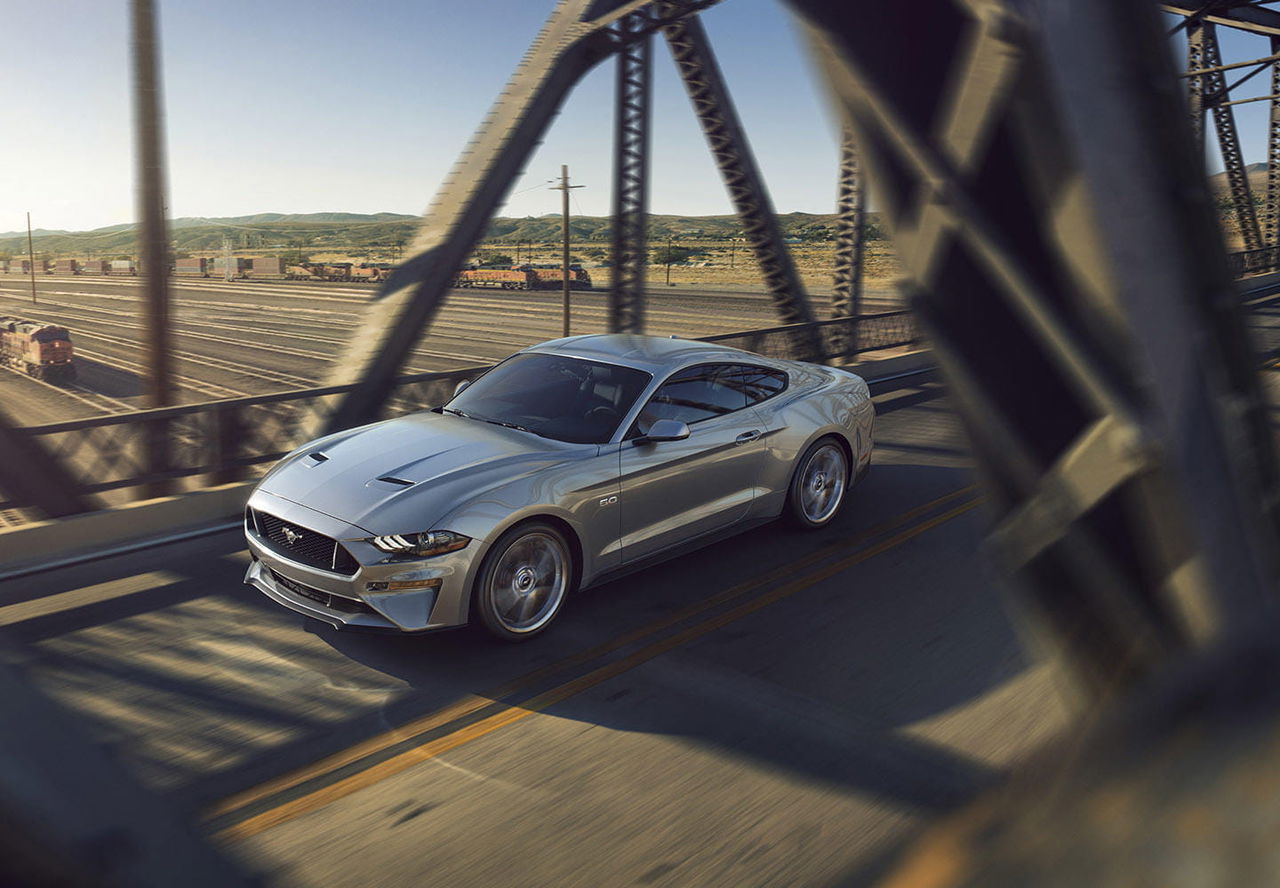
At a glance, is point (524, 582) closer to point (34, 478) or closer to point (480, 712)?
point (480, 712)

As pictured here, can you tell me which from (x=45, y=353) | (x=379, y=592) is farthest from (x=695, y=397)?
(x=45, y=353)

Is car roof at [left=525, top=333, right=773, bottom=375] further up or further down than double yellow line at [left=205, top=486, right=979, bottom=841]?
further up

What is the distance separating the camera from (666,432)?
259 inches

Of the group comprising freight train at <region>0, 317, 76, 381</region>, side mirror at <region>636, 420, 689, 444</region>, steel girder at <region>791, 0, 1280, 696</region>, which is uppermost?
steel girder at <region>791, 0, 1280, 696</region>

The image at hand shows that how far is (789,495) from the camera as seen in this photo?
7812mm

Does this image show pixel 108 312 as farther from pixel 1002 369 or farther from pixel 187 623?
pixel 1002 369

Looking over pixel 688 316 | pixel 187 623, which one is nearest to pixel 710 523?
pixel 187 623

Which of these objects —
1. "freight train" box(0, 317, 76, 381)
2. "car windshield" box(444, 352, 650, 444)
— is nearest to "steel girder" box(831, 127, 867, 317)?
"car windshield" box(444, 352, 650, 444)

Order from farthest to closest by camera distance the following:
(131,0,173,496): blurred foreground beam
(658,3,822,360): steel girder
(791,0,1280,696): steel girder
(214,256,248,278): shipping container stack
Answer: (214,256,248,278): shipping container stack < (658,3,822,360): steel girder < (131,0,173,496): blurred foreground beam < (791,0,1280,696): steel girder

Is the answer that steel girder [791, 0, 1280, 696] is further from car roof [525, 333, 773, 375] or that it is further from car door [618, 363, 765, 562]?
car roof [525, 333, 773, 375]

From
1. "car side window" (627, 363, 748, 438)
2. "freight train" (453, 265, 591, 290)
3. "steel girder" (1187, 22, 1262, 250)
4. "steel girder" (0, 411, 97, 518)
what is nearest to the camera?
"car side window" (627, 363, 748, 438)

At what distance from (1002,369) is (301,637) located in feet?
17.3

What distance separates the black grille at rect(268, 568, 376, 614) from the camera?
5.54m

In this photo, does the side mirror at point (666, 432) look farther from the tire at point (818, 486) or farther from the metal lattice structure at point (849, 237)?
the metal lattice structure at point (849, 237)
